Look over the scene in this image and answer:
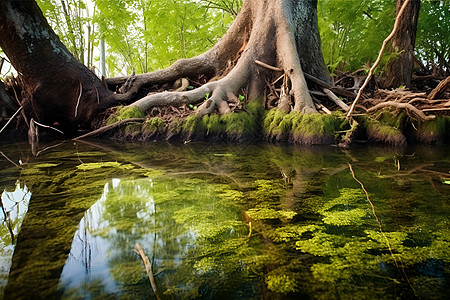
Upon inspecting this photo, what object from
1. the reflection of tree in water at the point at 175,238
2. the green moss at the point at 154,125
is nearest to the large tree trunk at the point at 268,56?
the green moss at the point at 154,125

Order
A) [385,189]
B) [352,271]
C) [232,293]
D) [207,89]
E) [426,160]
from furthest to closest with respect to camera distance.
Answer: [207,89], [426,160], [385,189], [352,271], [232,293]

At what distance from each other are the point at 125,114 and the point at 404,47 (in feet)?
18.3

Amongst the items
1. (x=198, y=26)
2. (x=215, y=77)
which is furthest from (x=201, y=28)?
(x=215, y=77)

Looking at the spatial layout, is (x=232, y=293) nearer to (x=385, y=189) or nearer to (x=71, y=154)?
(x=385, y=189)

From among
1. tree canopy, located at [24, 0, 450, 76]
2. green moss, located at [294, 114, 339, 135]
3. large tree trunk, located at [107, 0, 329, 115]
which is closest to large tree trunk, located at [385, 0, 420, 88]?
tree canopy, located at [24, 0, 450, 76]

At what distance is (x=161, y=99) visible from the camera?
233 inches

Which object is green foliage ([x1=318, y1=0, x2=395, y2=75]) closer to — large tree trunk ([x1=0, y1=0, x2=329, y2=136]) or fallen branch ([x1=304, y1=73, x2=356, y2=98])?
large tree trunk ([x1=0, y1=0, x2=329, y2=136])

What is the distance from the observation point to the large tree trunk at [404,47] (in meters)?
5.39

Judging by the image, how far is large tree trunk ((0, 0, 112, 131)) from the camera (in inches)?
184

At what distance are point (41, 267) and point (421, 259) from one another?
1446 mm

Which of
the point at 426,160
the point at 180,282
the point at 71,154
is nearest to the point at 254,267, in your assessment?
the point at 180,282

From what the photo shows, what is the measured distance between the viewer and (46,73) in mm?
5227

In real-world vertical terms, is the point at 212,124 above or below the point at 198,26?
below

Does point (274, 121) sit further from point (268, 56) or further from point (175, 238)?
point (175, 238)
